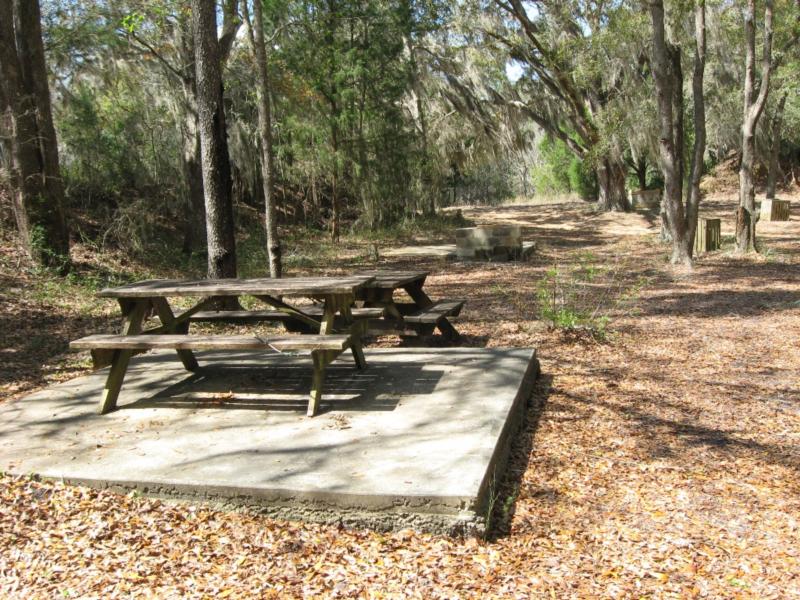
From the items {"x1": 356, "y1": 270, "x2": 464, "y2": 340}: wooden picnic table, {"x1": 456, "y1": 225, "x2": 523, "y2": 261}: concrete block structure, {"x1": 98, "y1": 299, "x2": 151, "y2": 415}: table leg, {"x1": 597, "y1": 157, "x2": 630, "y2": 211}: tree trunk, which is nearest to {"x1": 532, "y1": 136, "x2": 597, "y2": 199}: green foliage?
{"x1": 597, "y1": 157, "x2": 630, "y2": 211}: tree trunk

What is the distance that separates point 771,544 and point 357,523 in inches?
67.2

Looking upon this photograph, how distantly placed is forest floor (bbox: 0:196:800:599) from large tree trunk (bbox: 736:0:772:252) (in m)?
7.12

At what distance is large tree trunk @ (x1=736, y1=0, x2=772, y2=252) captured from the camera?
12.5m

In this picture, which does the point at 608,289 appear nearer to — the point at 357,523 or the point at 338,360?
the point at 338,360

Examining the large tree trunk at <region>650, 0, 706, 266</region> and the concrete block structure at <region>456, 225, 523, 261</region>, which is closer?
the large tree trunk at <region>650, 0, 706, 266</region>

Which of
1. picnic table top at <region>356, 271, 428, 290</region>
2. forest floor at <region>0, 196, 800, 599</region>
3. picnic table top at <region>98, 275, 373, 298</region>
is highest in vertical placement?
picnic table top at <region>98, 275, 373, 298</region>

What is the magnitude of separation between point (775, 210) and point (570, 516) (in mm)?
20795

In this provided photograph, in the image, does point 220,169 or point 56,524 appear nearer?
point 56,524

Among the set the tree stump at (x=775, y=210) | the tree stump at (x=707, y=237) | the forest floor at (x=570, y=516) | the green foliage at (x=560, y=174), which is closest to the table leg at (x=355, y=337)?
the forest floor at (x=570, y=516)

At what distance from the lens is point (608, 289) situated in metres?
9.89

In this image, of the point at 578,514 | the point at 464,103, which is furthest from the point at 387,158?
the point at 578,514

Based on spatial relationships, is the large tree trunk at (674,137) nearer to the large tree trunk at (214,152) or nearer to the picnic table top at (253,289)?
the large tree trunk at (214,152)

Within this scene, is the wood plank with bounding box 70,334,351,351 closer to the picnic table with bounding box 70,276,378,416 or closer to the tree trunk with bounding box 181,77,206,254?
the picnic table with bounding box 70,276,378,416

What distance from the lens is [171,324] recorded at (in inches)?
196
